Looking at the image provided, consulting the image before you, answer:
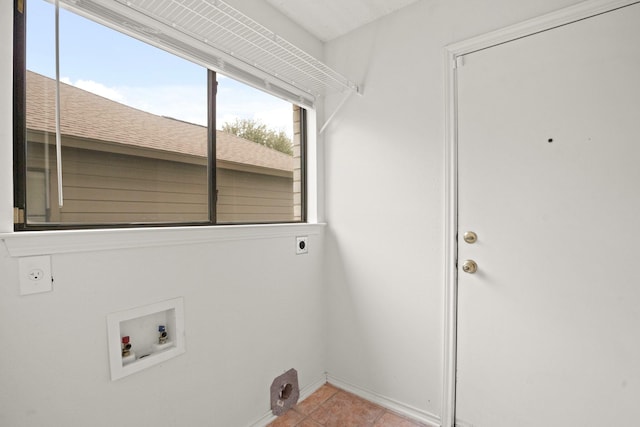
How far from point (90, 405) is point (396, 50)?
7.23 ft

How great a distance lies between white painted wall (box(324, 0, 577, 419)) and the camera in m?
1.71

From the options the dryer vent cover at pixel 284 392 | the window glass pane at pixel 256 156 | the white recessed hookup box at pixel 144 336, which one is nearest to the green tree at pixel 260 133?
the window glass pane at pixel 256 156

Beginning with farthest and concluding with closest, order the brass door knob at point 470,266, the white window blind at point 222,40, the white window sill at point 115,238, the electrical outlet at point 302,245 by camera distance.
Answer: the electrical outlet at point 302,245
the brass door knob at point 470,266
the white window blind at point 222,40
the white window sill at point 115,238

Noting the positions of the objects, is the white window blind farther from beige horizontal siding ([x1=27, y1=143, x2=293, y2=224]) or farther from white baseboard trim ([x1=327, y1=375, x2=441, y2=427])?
white baseboard trim ([x1=327, y1=375, x2=441, y2=427])

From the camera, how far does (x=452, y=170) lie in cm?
166

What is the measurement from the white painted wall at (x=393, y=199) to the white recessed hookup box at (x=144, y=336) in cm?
107

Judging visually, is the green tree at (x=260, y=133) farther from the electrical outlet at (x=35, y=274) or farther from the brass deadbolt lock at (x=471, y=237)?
the brass deadbolt lock at (x=471, y=237)

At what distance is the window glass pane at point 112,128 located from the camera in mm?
1108

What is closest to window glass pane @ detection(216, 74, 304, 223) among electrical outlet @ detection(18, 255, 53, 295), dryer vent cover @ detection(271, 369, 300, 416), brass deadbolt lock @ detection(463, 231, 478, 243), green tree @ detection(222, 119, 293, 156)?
green tree @ detection(222, 119, 293, 156)

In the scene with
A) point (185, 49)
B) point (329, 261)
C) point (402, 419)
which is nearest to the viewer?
point (185, 49)

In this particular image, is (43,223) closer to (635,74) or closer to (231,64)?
(231,64)

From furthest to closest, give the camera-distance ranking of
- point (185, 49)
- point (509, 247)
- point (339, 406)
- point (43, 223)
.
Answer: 1. point (339, 406)
2. point (509, 247)
3. point (185, 49)
4. point (43, 223)

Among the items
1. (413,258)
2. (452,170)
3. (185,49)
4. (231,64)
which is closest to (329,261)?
(413,258)

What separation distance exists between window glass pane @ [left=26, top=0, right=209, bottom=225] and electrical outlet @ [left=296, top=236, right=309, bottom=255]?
0.60m
